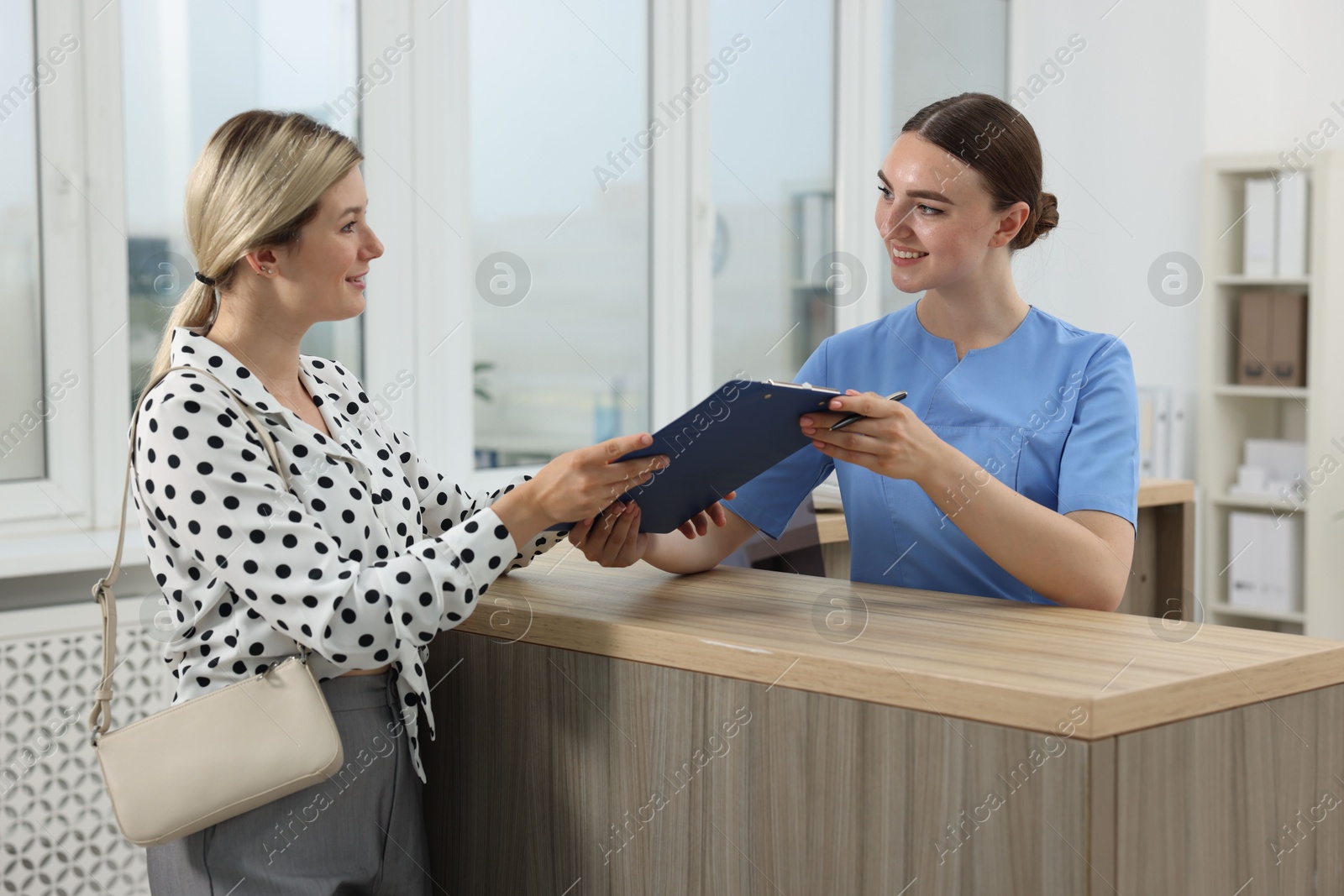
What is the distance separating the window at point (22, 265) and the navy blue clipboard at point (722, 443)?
147 cm

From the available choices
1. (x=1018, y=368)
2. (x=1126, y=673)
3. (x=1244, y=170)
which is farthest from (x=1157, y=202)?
(x=1126, y=673)

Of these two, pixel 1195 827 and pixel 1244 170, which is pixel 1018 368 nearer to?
pixel 1195 827

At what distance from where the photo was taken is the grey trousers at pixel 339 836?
1232 mm

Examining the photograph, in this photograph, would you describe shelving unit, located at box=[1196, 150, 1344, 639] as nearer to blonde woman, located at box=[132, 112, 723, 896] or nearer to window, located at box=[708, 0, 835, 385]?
window, located at box=[708, 0, 835, 385]

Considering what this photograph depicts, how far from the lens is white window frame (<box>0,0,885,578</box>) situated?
246cm

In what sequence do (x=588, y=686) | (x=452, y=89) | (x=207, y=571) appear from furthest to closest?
(x=452, y=89), (x=588, y=686), (x=207, y=571)

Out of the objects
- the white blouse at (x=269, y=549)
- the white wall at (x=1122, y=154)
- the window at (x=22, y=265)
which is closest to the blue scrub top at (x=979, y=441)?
the white blouse at (x=269, y=549)

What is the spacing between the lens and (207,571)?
120cm

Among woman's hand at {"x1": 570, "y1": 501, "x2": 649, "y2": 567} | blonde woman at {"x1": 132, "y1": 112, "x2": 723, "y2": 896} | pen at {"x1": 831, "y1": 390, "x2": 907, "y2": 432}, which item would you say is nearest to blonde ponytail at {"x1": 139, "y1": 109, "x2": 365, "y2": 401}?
blonde woman at {"x1": 132, "y1": 112, "x2": 723, "y2": 896}

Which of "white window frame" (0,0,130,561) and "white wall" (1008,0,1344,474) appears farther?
"white wall" (1008,0,1344,474)

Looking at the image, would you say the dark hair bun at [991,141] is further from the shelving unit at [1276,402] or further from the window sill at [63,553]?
the shelving unit at [1276,402]

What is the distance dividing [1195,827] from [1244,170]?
12.2 feet

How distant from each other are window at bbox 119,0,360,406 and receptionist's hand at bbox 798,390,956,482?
1.77 meters

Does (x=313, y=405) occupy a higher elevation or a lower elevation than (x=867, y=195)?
lower
